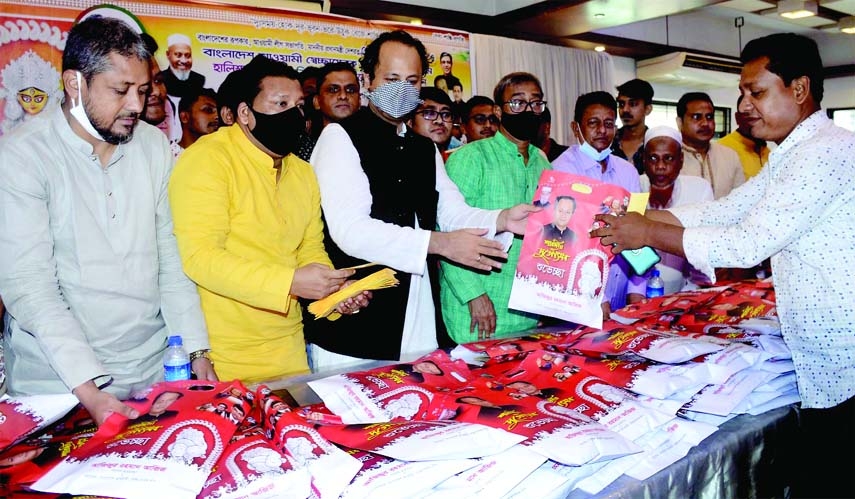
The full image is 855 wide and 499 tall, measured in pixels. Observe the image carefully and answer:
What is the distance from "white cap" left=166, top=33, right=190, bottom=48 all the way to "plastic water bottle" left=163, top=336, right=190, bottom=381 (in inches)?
156

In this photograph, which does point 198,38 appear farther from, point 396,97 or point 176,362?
point 176,362

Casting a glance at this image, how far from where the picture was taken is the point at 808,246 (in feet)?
5.60

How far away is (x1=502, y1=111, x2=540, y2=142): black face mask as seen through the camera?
2834 mm

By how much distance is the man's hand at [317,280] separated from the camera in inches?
65.1

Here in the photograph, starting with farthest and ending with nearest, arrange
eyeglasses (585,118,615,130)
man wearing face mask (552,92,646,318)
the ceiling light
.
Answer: the ceiling light < eyeglasses (585,118,615,130) < man wearing face mask (552,92,646,318)

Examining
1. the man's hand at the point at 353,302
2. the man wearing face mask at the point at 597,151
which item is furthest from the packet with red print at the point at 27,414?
the man wearing face mask at the point at 597,151

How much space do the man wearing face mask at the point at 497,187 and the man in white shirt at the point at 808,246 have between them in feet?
3.06

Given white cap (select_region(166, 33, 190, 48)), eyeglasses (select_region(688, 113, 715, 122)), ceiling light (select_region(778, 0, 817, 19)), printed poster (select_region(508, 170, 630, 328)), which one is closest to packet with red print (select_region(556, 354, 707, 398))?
printed poster (select_region(508, 170, 630, 328))

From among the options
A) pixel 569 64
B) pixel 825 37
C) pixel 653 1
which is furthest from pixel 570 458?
pixel 825 37

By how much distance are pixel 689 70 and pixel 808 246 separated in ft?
31.0

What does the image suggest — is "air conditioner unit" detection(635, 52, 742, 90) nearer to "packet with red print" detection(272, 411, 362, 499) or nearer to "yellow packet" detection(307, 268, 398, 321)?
"yellow packet" detection(307, 268, 398, 321)

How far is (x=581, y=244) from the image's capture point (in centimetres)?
189

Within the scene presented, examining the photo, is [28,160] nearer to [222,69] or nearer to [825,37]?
[222,69]

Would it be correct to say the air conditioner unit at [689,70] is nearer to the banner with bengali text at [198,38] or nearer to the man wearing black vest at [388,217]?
the banner with bengali text at [198,38]
